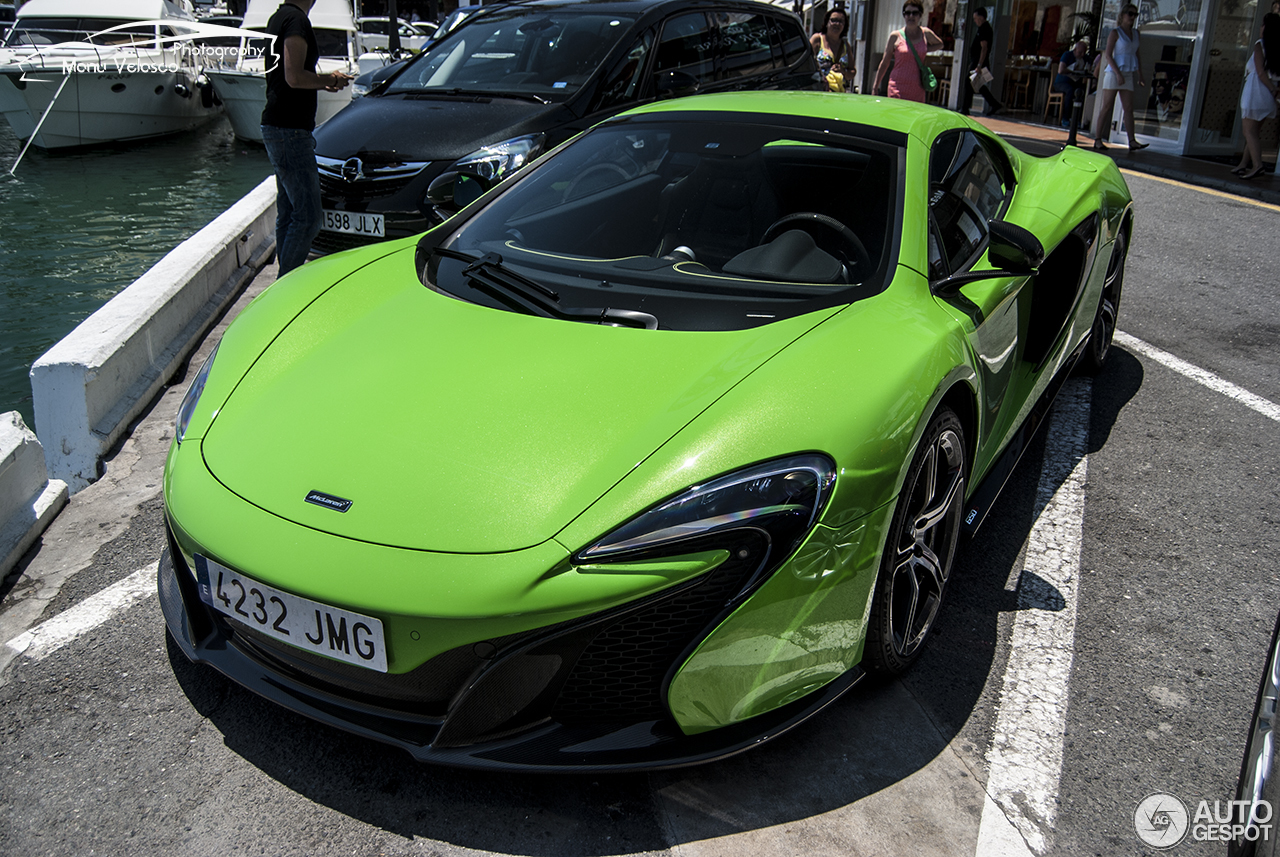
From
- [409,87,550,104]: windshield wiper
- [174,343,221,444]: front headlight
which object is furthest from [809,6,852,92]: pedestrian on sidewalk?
[174,343,221,444]: front headlight

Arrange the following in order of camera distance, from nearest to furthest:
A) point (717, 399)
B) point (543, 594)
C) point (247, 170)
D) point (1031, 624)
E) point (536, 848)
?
point (543, 594) → point (536, 848) → point (717, 399) → point (1031, 624) → point (247, 170)

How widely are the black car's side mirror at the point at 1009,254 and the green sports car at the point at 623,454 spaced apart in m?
0.01

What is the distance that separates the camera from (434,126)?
5738 millimetres

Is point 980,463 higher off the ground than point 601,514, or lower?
lower

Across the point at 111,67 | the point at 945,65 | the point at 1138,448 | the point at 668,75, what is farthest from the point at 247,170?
the point at 945,65

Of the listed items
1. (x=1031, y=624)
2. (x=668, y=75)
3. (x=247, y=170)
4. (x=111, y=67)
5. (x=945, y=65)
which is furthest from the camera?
(x=945, y=65)

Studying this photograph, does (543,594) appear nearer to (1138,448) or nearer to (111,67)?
(1138,448)

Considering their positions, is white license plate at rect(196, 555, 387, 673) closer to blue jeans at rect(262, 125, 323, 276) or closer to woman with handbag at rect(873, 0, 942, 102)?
blue jeans at rect(262, 125, 323, 276)

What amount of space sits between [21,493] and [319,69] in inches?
571

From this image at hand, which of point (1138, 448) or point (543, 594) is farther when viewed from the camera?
point (1138, 448)

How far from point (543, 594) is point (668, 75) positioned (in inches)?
205

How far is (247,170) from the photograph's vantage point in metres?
13.6

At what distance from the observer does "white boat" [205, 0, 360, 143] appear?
1555 centimetres

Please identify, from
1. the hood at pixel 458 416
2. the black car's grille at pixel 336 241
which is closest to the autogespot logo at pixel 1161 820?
the hood at pixel 458 416
